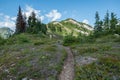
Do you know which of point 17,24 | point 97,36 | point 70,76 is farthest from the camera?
point 17,24

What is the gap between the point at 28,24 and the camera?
128875 millimetres

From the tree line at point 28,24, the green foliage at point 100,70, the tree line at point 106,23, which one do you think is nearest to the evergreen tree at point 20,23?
the tree line at point 28,24

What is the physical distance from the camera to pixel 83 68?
28.2 m

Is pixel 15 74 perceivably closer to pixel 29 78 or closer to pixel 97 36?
pixel 29 78

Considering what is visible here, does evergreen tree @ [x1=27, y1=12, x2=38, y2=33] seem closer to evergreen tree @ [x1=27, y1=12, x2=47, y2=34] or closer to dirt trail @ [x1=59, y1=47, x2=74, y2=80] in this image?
evergreen tree @ [x1=27, y1=12, x2=47, y2=34]

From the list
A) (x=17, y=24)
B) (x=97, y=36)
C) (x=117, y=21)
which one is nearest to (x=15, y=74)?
(x=97, y=36)

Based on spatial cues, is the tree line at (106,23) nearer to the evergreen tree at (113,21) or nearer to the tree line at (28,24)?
the evergreen tree at (113,21)

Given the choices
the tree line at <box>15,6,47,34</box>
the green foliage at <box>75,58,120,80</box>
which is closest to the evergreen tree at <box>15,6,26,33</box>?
the tree line at <box>15,6,47,34</box>

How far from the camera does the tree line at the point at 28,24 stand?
403ft

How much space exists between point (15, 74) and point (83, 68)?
385 inches

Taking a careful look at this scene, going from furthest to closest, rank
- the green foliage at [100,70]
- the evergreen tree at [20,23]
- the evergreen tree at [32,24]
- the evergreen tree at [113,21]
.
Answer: the evergreen tree at [32,24] → the evergreen tree at [20,23] → the evergreen tree at [113,21] → the green foliage at [100,70]

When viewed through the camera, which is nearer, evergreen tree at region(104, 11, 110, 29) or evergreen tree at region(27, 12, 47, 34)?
evergreen tree at region(104, 11, 110, 29)

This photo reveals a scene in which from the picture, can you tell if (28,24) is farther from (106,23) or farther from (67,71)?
(67,71)

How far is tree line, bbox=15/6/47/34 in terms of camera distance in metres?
123
